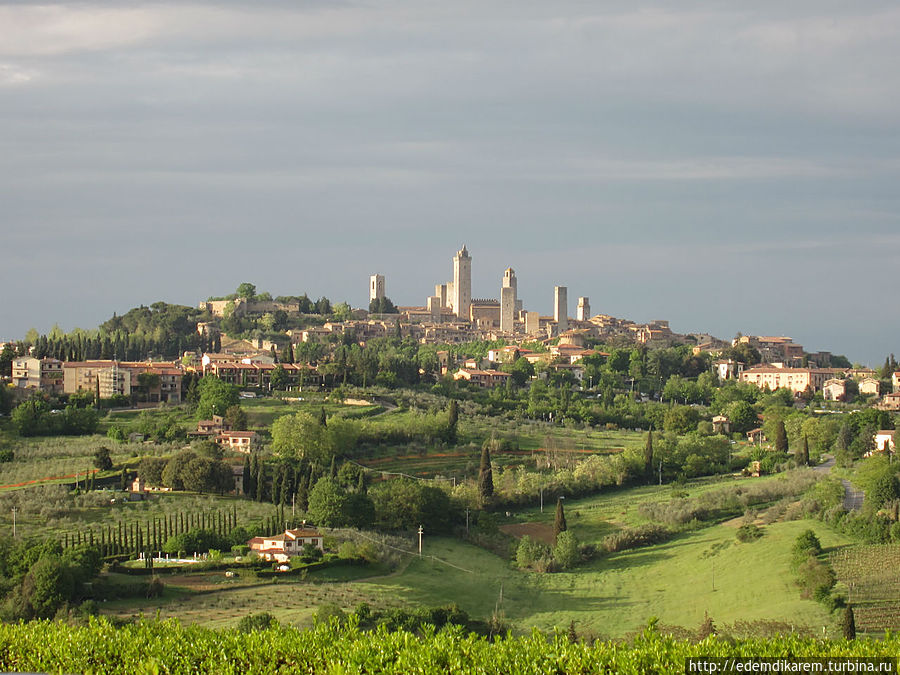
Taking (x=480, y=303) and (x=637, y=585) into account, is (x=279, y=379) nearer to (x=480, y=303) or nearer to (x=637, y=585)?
(x=637, y=585)

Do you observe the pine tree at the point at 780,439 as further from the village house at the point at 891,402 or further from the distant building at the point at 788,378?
the distant building at the point at 788,378

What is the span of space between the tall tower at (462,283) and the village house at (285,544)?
256 feet

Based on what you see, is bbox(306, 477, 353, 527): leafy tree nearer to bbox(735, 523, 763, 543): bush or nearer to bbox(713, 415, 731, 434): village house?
bbox(735, 523, 763, 543): bush

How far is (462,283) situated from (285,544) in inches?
3158

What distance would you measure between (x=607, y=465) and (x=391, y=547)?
13506mm

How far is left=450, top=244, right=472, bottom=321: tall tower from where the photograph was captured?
351ft

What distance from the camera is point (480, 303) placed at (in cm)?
10656

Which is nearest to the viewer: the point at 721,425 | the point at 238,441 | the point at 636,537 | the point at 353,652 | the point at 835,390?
the point at 353,652

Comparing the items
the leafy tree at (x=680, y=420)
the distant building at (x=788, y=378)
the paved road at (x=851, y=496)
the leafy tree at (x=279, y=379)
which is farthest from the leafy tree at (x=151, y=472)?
the distant building at (x=788, y=378)

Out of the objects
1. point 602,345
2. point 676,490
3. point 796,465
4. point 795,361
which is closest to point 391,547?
point 676,490

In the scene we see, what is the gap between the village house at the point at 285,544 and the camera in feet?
92.2

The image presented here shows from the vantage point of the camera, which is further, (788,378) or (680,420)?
(788,378)

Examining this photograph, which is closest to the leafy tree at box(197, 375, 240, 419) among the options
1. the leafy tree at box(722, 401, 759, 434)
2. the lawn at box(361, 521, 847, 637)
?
the lawn at box(361, 521, 847, 637)

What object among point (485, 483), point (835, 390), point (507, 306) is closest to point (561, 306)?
point (507, 306)
